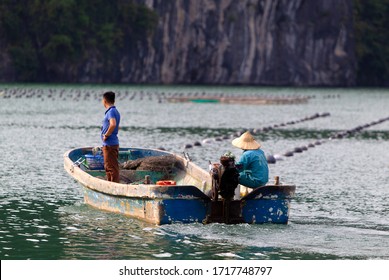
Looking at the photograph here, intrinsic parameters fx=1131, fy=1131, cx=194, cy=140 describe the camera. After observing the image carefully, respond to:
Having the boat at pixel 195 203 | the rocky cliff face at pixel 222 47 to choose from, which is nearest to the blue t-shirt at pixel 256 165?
the boat at pixel 195 203

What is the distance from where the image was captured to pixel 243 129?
51.7 m

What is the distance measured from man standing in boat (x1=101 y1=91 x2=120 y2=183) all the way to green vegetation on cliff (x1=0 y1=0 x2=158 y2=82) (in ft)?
330

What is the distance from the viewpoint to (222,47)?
135000 mm

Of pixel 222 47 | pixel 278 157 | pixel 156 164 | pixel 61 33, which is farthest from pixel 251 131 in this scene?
pixel 222 47

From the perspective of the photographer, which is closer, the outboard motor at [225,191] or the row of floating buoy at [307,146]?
the outboard motor at [225,191]

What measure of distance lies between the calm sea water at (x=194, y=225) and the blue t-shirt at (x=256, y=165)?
1049 mm

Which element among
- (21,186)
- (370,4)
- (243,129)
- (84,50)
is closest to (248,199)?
(21,186)

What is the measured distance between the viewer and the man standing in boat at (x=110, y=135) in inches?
849

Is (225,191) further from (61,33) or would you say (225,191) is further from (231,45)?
(231,45)

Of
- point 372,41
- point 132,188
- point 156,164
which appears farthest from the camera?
point 372,41

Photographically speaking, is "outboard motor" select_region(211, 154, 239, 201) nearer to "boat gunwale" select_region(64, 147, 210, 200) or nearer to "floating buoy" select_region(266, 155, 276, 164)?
"boat gunwale" select_region(64, 147, 210, 200)

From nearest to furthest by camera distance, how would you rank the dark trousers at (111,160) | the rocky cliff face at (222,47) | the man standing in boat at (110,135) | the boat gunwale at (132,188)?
the boat gunwale at (132,188) → the man standing in boat at (110,135) → the dark trousers at (111,160) → the rocky cliff face at (222,47)

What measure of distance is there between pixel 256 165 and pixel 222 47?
377ft

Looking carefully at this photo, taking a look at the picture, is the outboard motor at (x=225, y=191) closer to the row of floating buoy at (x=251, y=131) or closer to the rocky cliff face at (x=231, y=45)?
the row of floating buoy at (x=251, y=131)
